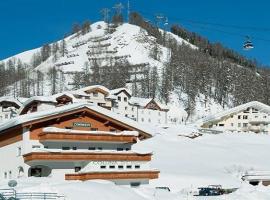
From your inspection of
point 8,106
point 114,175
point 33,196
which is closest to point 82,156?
point 114,175

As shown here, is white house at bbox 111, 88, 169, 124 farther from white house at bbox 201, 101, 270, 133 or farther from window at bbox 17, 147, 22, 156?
window at bbox 17, 147, 22, 156

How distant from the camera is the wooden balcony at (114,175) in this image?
141ft

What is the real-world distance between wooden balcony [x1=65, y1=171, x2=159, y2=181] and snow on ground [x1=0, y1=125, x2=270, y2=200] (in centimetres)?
113

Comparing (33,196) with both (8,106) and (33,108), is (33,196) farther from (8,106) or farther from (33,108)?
(8,106)

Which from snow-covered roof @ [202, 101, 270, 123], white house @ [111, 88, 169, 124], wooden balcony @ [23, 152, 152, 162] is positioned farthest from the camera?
white house @ [111, 88, 169, 124]

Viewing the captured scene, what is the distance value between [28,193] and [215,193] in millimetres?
20268

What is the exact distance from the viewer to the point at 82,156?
45.7m

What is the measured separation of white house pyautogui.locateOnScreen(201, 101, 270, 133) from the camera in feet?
410

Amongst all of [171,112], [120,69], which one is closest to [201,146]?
[171,112]

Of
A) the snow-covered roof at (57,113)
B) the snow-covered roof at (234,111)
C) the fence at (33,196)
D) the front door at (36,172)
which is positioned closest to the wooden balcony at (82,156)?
the front door at (36,172)

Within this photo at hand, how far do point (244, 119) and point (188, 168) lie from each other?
63877 millimetres

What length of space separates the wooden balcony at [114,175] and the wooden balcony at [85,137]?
3.31 metres

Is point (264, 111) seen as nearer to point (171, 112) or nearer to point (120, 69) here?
point (171, 112)

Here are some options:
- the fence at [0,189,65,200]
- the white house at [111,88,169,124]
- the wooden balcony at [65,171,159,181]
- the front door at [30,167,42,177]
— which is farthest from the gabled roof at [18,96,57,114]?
the fence at [0,189,65,200]
